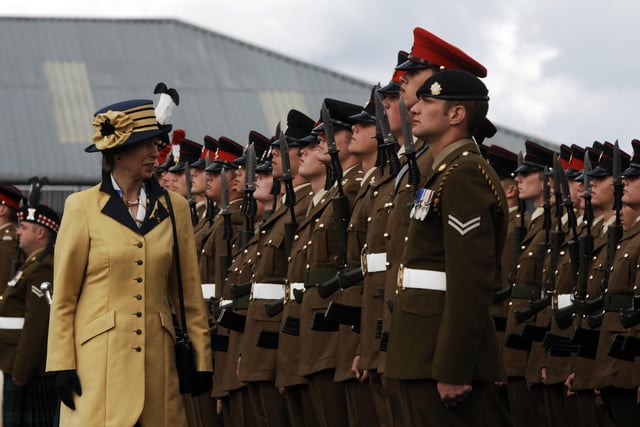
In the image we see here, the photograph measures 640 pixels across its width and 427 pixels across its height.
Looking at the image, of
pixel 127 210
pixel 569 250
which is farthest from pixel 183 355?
pixel 569 250

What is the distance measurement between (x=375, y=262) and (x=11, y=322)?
203 inches

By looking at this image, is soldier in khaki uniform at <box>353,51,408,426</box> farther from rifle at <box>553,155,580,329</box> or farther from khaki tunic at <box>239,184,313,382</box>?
rifle at <box>553,155,580,329</box>

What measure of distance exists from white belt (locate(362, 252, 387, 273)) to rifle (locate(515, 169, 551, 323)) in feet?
10.9

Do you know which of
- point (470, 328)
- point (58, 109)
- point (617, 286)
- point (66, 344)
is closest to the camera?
point (470, 328)

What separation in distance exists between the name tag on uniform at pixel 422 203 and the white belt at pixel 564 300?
4599mm

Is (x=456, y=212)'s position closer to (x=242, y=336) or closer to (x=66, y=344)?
(x=66, y=344)

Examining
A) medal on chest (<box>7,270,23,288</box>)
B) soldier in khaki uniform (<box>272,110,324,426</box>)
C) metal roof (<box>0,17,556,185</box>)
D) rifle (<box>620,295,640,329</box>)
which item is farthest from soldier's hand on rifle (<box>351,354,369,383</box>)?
metal roof (<box>0,17,556,185</box>)

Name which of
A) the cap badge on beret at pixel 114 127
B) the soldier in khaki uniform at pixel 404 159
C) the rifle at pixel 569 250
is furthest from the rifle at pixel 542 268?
the cap badge on beret at pixel 114 127

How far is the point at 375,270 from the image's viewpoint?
8.34 metres

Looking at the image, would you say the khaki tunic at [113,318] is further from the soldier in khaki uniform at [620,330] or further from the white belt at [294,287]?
the soldier in khaki uniform at [620,330]

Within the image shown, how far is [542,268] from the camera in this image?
1172 cm

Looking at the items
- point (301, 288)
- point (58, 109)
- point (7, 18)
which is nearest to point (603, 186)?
point (301, 288)

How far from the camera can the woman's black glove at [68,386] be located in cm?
699

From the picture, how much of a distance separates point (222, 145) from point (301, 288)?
11.6 ft
